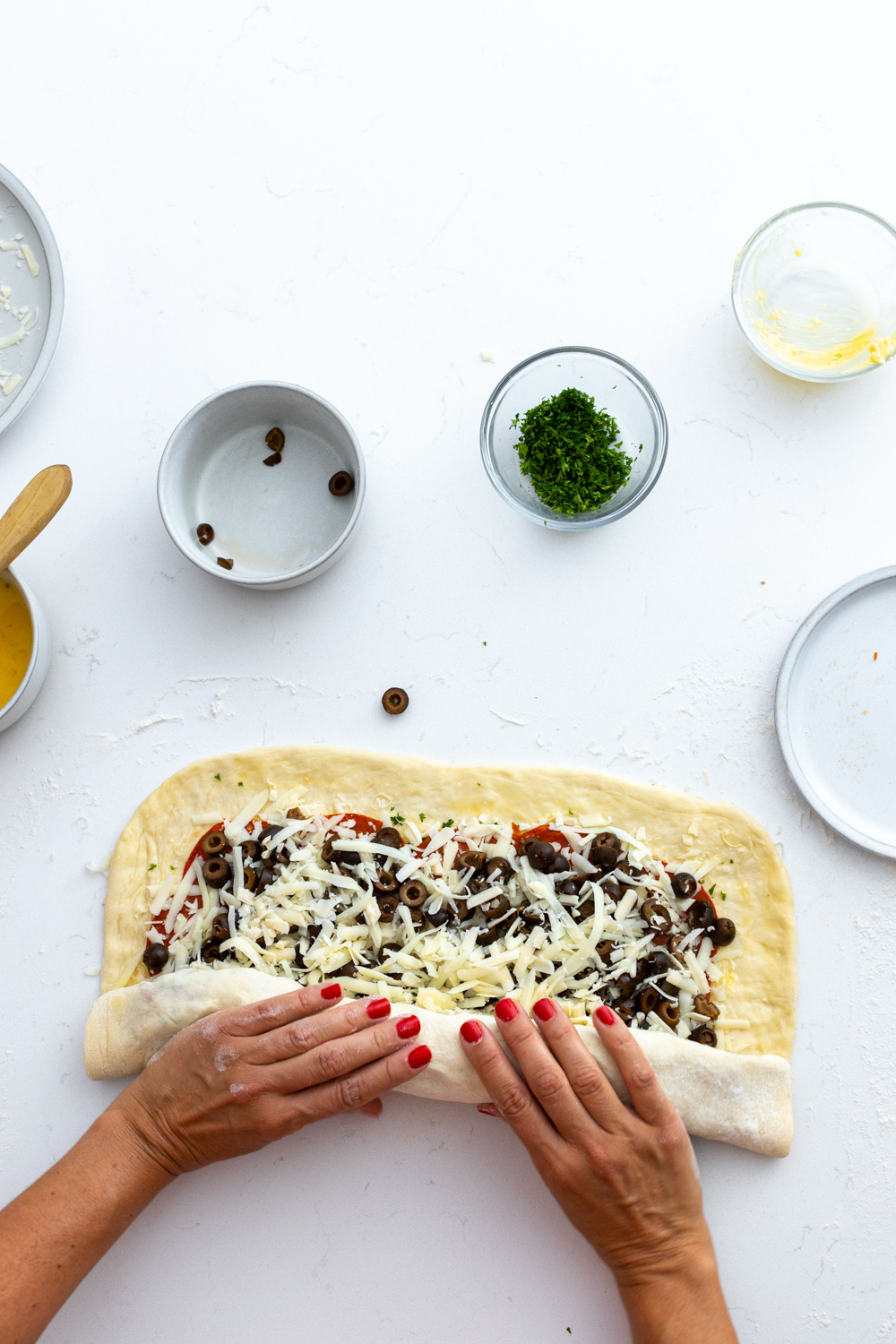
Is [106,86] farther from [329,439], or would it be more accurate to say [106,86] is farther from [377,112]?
[329,439]

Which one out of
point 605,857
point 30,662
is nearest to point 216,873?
point 30,662

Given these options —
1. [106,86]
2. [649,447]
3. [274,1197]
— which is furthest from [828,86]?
[274,1197]

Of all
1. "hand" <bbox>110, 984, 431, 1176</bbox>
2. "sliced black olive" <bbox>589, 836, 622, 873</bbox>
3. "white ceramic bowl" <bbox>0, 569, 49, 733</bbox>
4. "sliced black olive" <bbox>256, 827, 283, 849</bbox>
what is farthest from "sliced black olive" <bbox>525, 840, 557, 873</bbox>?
"white ceramic bowl" <bbox>0, 569, 49, 733</bbox>

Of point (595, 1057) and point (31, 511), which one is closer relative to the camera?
point (595, 1057)

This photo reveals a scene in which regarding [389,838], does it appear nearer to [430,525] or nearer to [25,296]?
[430,525]

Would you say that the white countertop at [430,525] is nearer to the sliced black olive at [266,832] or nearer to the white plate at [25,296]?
the white plate at [25,296]

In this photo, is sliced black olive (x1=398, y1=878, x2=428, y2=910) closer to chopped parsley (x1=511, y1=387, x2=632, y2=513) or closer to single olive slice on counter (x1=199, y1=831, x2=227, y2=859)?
single olive slice on counter (x1=199, y1=831, x2=227, y2=859)

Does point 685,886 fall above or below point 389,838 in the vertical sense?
below
